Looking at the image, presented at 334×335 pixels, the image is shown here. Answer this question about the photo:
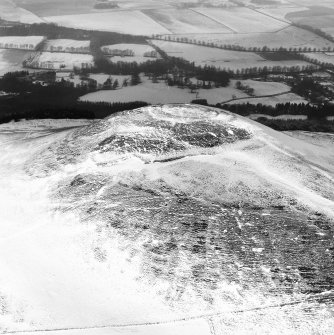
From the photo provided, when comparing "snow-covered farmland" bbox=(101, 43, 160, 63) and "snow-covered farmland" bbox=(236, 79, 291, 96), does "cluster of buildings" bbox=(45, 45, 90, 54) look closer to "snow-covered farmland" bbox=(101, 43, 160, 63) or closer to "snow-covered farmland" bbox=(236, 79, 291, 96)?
"snow-covered farmland" bbox=(101, 43, 160, 63)

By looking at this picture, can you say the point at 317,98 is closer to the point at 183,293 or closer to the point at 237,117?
the point at 237,117

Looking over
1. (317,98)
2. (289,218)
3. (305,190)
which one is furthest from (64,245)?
(317,98)

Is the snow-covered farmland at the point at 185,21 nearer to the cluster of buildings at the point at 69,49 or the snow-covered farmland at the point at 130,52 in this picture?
the snow-covered farmland at the point at 130,52

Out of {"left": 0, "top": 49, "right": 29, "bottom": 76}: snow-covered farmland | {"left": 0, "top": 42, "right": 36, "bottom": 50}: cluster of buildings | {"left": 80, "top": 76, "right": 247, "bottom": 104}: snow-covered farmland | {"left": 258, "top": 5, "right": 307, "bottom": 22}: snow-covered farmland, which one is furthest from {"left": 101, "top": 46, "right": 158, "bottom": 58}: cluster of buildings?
{"left": 258, "top": 5, "right": 307, "bottom": 22}: snow-covered farmland

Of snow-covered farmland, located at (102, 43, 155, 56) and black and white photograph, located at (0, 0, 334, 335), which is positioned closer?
black and white photograph, located at (0, 0, 334, 335)

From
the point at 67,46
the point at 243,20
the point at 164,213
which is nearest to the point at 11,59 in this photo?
the point at 67,46
